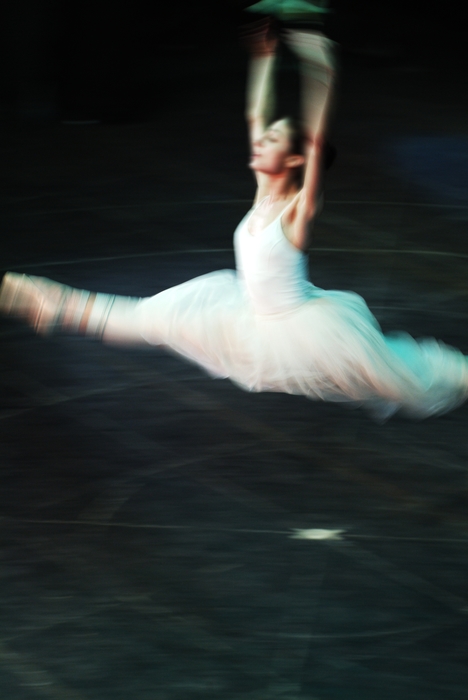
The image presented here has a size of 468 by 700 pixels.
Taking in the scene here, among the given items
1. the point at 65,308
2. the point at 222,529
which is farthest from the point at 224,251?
the point at 222,529

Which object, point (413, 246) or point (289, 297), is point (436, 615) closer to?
point (289, 297)

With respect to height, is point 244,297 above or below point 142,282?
above

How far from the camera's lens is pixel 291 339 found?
4.55 metres

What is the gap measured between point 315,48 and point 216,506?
209 centimetres

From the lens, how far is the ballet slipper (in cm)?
470

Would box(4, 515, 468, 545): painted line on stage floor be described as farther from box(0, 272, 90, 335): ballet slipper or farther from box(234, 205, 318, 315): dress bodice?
box(234, 205, 318, 315): dress bodice

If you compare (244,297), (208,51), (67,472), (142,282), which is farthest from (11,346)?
(208,51)

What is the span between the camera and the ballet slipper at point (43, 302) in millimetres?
4703

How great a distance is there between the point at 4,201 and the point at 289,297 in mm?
6152

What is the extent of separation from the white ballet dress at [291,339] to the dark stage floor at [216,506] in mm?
563

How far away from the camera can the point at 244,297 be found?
15.9 ft

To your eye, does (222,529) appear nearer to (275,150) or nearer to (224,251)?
(275,150)

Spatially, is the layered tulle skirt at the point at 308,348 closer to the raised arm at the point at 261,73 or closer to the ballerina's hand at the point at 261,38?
the raised arm at the point at 261,73

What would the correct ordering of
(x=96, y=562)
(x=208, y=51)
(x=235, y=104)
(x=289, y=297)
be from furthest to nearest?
1. (x=208, y=51)
2. (x=235, y=104)
3. (x=289, y=297)
4. (x=96, y=562)
